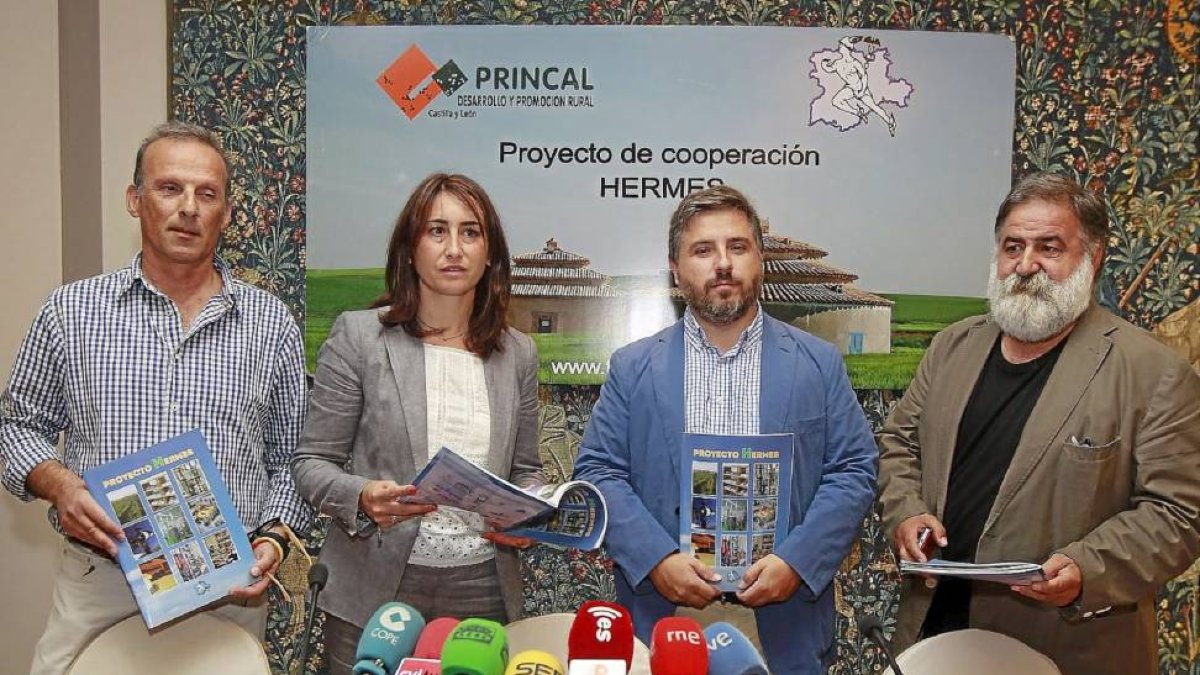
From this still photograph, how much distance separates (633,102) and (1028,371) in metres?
1.77

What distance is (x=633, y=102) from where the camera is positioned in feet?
11.4

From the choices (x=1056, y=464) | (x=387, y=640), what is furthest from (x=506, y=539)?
(x=1056, y=464)

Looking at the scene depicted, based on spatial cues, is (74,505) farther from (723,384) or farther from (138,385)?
(723,384)

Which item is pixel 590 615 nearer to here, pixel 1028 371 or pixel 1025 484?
pixel 1025 484

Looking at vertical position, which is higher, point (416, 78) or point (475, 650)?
point (416, 78)

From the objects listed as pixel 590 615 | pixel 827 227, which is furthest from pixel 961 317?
pixel 590 615

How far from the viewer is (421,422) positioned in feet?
7.23

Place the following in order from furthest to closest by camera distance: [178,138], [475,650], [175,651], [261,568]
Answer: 1. [178,138]
2. [261,568]
3. [175,651]
4. [475,650]

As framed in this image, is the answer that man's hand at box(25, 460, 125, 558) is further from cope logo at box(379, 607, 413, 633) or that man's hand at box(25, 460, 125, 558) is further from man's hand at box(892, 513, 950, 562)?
man's hand at box(892, 513, 950, 562)

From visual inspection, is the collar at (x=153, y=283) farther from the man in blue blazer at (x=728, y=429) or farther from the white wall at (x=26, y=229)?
the white wall at (x=26, y=229)

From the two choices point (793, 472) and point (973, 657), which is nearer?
point (973, 657)

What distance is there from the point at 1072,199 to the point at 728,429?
3.34 ft

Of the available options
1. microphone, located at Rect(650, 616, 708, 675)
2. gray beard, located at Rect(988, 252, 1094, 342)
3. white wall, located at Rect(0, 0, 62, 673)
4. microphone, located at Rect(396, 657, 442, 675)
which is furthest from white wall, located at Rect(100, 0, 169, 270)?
gray beard, located at Rect(988, 252, 1094, 342)

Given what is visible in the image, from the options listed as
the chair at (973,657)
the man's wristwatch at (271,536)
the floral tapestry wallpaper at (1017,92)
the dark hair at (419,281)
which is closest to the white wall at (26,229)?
the floral tapestry wallpaper at (1017,92)
